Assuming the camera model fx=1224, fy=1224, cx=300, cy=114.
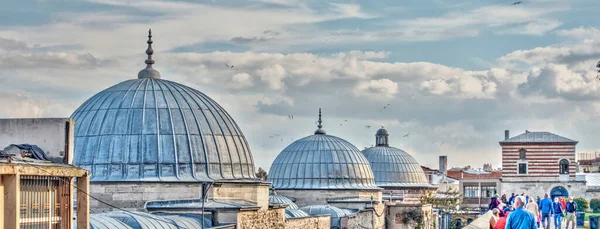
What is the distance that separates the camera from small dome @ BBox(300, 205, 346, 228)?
55562mm

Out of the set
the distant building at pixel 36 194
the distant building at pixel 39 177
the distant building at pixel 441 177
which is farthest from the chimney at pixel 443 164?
the distant building at pixel 36 194

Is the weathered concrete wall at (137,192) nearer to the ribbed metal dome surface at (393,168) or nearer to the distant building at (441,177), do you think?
the ribbed metal dome surface at (393,168)

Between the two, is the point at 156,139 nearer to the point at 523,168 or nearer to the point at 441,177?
the point at 523,168

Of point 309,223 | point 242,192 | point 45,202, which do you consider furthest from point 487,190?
point 45,202

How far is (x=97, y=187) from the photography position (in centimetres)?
3956

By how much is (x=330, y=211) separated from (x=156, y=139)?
58.0ft

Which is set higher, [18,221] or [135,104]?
[135,104]

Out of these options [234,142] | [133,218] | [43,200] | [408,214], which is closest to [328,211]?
[408,214]

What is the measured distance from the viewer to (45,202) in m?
16.5

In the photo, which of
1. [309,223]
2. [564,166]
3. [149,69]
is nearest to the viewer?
[149,69]

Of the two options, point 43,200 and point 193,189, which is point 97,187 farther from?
point 43,200

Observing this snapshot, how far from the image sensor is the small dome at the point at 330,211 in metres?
55.6

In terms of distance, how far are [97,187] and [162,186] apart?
2.12 m

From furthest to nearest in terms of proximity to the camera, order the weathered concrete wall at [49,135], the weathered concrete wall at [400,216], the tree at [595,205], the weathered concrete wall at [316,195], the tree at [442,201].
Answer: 1. the tree at [442,201]
2. the tree at [595,205]
3. the weathered concrete wall at [400,216]
4. the weathered concrete wall at [316,195]
5. the weathered concrete wall at [49,135]
